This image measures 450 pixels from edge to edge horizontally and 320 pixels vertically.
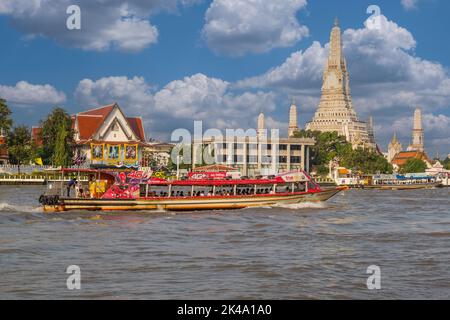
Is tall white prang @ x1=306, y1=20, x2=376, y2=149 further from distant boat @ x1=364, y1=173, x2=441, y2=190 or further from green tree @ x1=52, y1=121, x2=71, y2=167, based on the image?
green tree @ x1=52, y1=121, x2=71, y2=167

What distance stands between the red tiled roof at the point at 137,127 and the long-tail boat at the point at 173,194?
218ft

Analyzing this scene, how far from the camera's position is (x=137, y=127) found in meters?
105

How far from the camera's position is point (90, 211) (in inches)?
1345

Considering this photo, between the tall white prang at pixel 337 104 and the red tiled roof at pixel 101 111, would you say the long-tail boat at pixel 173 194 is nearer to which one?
the red tiled roof at pixel 101 111

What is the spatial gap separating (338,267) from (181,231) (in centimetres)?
980

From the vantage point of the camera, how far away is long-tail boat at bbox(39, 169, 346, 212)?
34.2 meters

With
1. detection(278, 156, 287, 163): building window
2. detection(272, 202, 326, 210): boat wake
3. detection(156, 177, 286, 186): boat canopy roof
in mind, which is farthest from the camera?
detection(278, 156, 287, 163): building window

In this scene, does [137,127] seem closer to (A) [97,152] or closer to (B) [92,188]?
(A) [97,152]

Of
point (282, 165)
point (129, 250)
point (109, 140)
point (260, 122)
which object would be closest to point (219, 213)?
point (129, 250)

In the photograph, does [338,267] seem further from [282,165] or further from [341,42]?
[341,42]

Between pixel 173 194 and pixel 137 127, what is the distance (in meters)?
69.6

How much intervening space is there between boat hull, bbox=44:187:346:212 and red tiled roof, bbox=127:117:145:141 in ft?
221

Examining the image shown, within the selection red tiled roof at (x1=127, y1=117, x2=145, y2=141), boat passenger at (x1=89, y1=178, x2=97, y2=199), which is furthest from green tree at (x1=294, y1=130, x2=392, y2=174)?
boat passenger at (x1=89, y1=178, x2=97, y2=199)

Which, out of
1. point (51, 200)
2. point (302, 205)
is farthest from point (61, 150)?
point (51, 200)
